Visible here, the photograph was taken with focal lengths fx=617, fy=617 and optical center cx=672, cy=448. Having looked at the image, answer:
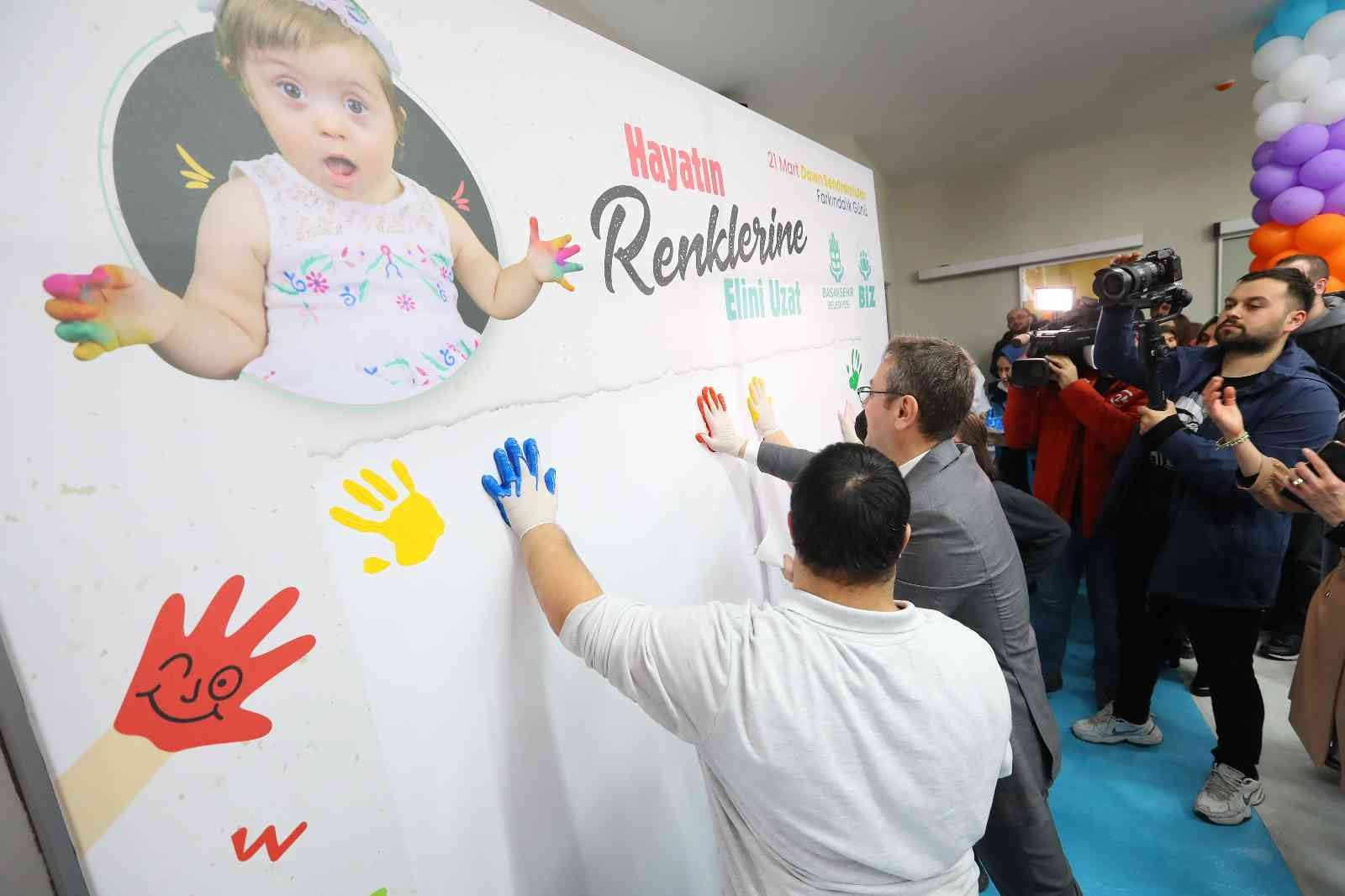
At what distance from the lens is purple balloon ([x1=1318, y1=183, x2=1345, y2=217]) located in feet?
10.4

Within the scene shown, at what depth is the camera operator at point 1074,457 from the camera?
7.25ft

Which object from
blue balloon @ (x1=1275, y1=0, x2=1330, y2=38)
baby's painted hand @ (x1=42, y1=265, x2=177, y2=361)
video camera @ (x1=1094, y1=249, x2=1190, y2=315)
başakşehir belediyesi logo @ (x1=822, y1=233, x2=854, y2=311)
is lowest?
video camera @ (x1=1094, y1=249, x2=1190, y2=315)

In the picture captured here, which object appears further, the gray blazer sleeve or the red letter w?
the gray blazer sleeve

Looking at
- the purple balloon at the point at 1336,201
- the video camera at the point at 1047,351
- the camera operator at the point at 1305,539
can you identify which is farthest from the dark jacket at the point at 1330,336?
the purple balloon at the point at 1336,201

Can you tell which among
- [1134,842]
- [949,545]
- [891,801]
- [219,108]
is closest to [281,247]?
[219,108]

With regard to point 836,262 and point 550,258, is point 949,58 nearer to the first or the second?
point 836,262

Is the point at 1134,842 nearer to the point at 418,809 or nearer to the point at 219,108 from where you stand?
the point at 418,809

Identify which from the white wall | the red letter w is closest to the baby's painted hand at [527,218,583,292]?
the red letter w

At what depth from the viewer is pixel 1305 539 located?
8.20ft

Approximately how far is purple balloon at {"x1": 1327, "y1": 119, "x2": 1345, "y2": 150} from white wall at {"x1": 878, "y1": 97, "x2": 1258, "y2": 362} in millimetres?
2387

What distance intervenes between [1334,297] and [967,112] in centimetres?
317

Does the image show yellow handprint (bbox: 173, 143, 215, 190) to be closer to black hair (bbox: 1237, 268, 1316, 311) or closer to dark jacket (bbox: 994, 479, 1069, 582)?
dark jacket (bbox: 994, 479, 1069, 582)

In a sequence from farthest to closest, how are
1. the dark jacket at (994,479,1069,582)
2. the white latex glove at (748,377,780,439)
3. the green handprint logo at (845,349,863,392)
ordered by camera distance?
the green handprint logo at (845,349,863,392) < the dark jacket at (994,479,1069,582) < the white latex glove at (748,377,780,439)

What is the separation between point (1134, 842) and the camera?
1.88m
